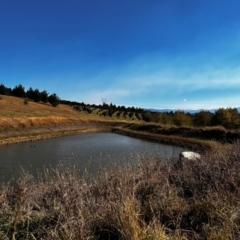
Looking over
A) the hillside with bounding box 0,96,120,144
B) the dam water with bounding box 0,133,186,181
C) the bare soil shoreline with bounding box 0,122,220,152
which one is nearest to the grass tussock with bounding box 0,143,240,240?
the dam water with bounding box 0,133,186,181

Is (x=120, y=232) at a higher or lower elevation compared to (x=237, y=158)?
lower

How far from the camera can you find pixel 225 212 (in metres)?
3.80

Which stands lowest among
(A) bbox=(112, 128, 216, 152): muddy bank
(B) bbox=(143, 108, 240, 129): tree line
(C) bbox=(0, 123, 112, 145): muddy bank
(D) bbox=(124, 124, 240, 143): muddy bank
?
(C) bbox=(0, 123, 112, 145): muddy bank

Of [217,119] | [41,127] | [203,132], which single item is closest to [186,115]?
[217,119]

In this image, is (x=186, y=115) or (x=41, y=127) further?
(x=186, y=115)

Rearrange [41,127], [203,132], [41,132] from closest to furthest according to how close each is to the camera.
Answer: [203,132], [41,132], [41,127]

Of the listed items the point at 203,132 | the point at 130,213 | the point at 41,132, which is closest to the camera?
the point at 130,213

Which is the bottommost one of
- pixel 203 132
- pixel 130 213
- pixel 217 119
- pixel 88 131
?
pixel 88 131

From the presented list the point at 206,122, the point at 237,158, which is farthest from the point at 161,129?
the point at 237,158

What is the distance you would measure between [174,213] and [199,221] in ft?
1.36

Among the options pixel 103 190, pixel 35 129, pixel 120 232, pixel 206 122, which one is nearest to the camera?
pixel 120 232

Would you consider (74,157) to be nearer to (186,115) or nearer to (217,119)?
(217,119)

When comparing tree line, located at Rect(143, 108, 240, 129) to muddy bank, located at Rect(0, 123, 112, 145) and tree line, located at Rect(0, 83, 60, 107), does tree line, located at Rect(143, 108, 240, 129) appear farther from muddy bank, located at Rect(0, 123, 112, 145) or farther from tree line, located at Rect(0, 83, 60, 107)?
tree line, located at Rect(0, 83, 60, 107)

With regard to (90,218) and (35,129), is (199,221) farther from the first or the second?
(35,129)
